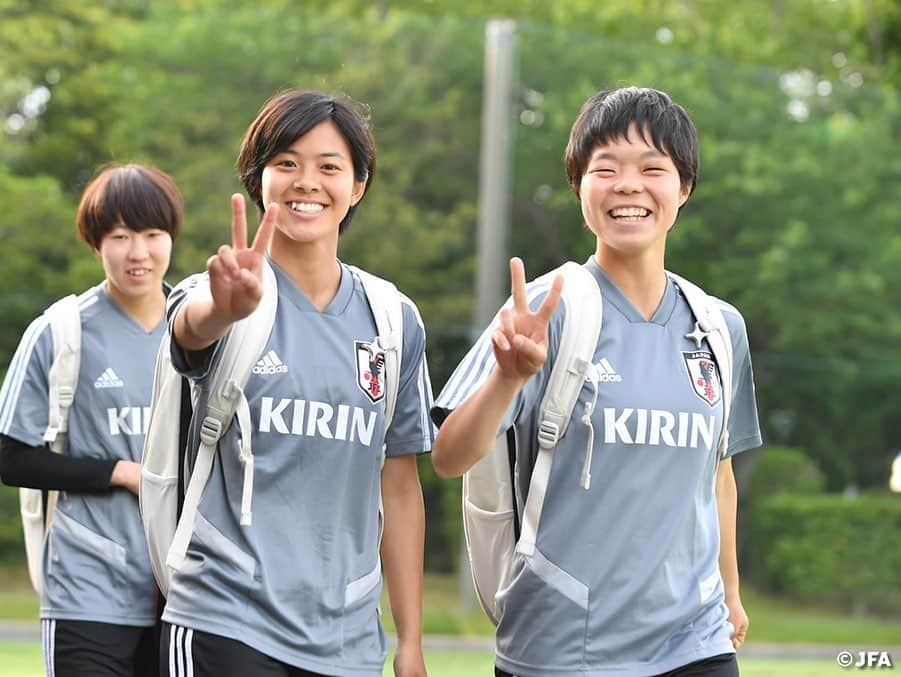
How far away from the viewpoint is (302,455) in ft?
12.4

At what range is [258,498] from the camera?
12.3ft

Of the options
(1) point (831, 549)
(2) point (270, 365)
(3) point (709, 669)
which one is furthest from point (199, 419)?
(1) point (831, 549)

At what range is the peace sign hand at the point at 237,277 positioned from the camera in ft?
11.1

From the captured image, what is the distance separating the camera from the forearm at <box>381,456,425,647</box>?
4117 millimetres

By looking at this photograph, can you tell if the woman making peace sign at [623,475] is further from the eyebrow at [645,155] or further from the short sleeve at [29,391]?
the short sleeve at [29,391]

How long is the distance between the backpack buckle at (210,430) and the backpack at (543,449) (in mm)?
567

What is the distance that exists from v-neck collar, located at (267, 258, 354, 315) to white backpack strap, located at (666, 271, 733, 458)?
2.64ft

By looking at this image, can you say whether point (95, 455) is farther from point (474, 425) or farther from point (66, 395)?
point (474, 425)

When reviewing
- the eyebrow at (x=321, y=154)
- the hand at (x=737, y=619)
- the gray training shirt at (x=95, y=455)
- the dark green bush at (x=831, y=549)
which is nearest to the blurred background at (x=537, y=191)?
the dark green bush at (x=831, y=549)

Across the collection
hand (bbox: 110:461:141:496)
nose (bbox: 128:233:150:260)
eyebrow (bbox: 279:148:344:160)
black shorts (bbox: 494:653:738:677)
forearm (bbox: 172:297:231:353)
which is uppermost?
nose (bbox: 128:233:150:260)

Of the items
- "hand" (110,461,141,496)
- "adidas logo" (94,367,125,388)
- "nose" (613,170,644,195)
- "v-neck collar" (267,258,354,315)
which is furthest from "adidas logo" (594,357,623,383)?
"adidas logo" (94,367,125,388)

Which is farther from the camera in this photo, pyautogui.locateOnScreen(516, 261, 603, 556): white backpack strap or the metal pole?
the metal pole

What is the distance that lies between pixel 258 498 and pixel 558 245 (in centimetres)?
1294

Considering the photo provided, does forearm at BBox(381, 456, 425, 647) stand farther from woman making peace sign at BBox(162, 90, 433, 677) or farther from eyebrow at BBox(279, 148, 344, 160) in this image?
eyebrow at BBox(279, 148, 344, 160)
